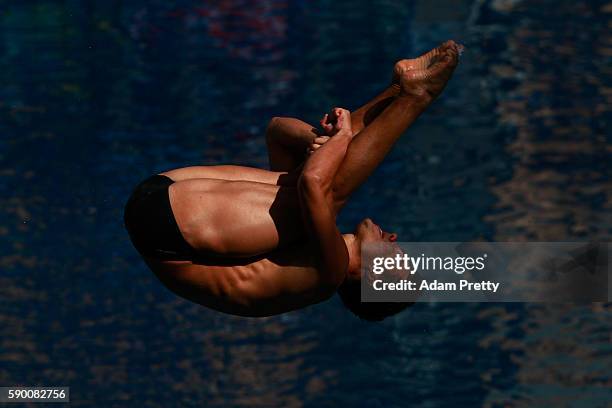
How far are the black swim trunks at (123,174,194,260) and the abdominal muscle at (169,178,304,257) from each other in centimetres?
4

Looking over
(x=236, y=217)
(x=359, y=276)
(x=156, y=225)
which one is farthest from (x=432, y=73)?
(x=156, y=225)

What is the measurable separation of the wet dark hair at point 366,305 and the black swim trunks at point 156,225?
84 centimetres

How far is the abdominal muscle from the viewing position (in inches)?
208

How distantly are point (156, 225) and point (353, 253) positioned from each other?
3.22 feet

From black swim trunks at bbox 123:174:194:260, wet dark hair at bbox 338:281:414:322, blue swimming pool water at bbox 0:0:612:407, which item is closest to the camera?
black swim trunks at bbox 123:174:194:260

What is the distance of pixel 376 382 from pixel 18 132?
19.2 feet

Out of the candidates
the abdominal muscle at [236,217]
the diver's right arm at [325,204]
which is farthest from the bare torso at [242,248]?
the diver's right arm at [325,204]

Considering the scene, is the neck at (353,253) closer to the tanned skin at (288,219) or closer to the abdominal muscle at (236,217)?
the tanned skin at (288,219)

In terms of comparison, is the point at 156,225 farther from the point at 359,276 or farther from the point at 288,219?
the point at 359,276

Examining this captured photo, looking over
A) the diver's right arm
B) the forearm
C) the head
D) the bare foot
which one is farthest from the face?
the bare foot

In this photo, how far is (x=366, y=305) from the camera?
555 cm

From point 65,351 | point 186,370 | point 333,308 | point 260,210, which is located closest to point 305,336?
point 333,308

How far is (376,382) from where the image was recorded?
1511 centimetres

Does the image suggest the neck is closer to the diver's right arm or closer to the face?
the face
